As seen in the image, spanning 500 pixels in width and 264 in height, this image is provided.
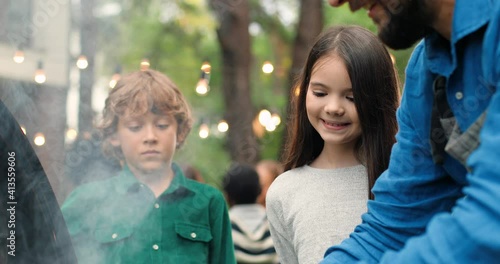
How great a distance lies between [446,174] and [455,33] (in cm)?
41

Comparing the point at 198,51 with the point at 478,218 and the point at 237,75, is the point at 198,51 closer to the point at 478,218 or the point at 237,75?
the point at 237,75

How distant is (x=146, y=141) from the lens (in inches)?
127

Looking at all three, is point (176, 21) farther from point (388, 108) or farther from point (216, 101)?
point (388, 108)

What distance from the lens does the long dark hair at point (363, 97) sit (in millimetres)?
2770

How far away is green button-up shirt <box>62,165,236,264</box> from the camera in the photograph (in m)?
3.03

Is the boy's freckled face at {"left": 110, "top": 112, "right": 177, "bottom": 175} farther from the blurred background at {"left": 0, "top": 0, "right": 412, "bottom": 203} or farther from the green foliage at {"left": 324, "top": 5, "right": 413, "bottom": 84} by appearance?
the green foliage at {"left": 324, "top": 5, "right": 413, "bottom": 84}

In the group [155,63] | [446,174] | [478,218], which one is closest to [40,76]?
[446,174]

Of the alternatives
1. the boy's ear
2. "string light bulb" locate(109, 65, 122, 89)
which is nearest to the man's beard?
the boy's ear

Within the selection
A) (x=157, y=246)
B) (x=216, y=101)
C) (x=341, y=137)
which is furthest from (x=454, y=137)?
(x=216, y=101)

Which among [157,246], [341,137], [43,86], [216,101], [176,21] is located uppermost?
[176,21]

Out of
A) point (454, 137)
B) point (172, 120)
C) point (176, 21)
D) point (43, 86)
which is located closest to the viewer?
point (454, 137)

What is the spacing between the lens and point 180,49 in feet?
44.8

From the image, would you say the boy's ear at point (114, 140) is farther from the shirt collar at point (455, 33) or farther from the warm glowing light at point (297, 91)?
the shirt collar at point (455, 33)

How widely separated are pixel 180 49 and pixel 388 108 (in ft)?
36.1
